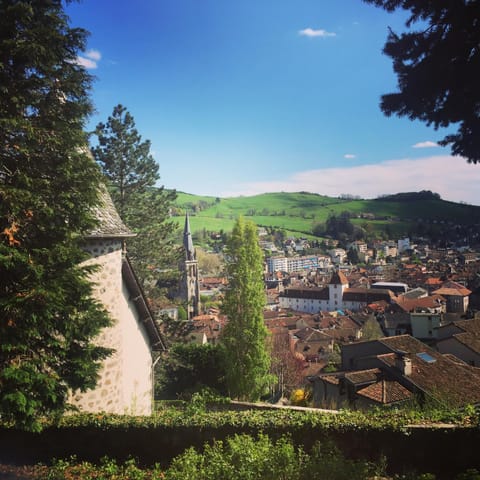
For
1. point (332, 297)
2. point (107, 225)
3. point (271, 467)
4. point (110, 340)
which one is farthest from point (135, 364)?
point (332, 297)

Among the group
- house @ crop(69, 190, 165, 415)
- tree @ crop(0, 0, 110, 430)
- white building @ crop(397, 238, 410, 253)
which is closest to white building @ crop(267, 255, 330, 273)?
white building @ crop(397, 238, 410, 253)

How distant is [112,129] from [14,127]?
16.4 m

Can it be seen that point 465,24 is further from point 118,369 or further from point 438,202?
point 438,202

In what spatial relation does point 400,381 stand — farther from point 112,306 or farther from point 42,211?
point 42,211

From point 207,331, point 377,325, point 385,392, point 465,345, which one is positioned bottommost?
point 207,331

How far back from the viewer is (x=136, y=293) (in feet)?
44.2

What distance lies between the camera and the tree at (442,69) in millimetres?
5422

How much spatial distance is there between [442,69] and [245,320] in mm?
14177

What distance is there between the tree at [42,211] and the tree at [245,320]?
34.9ft

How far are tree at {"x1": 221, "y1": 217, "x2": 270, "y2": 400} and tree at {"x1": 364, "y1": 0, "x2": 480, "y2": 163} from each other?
1263cm

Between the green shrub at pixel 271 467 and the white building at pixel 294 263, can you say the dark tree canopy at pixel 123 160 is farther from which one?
the white building at pixel 294 263

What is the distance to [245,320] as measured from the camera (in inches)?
728

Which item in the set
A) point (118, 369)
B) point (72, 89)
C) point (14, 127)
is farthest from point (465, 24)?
point (118, 369)

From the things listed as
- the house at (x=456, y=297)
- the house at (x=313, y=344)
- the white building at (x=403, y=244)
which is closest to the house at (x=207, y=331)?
the house at (x=313, y=344)
